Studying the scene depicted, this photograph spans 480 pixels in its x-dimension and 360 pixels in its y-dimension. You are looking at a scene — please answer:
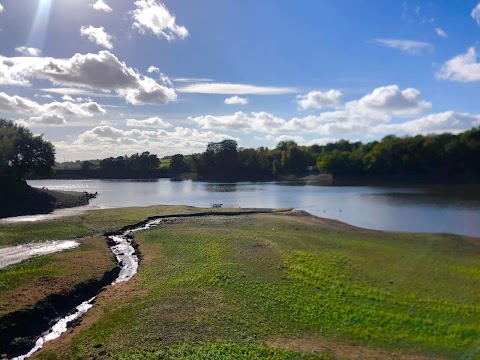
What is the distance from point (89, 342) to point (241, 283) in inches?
455

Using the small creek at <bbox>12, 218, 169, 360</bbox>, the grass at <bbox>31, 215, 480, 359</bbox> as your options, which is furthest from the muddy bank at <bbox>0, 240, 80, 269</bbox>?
the grass at <bbox>31, 215, 480, 359</bbox>

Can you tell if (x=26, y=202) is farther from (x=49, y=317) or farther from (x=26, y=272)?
(x=49, y=317)

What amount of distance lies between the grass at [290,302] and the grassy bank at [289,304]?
2.8 inches

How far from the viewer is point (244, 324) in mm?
21656

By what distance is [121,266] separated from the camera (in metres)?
36.1

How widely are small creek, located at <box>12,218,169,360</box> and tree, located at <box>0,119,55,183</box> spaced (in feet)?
131

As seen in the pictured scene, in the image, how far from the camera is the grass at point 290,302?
1950 cm

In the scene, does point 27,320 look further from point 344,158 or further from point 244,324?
point 344,158

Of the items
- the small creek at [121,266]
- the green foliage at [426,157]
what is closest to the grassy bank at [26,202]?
the small creek at [121,266]

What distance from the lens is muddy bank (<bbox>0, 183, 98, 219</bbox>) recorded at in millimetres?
74938

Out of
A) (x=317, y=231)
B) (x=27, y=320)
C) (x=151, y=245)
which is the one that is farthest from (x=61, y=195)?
(x=27, y=320)

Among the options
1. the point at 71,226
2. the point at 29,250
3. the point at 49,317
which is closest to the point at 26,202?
the point at 71,226

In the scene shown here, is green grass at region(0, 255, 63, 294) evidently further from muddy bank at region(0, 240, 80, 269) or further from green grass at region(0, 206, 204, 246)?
green grass at region(0, 206, 204, 246)

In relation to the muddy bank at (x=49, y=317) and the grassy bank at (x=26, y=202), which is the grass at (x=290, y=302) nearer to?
the muddy bank at (x=49, y=317)
